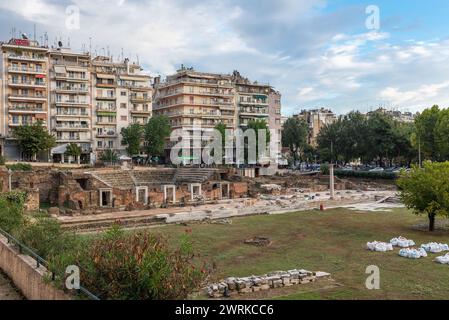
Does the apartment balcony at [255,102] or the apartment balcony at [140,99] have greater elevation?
the apartment balcony at [255,102]

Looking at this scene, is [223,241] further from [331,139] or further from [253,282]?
[331,139]

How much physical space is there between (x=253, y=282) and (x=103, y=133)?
198 feet

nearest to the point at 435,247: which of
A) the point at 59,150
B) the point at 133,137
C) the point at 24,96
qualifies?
the point at 133,137

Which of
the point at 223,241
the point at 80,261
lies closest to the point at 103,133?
the point at 223,241

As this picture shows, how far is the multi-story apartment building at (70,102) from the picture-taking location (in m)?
67.4

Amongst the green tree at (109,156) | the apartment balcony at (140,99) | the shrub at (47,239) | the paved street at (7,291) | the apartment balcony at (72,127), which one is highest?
the apartment balcony at (140,99)

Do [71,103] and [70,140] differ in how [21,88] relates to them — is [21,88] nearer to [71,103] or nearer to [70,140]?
[71,103]

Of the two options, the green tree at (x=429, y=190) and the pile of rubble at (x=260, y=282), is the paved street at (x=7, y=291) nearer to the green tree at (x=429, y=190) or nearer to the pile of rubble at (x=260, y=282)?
the pile of rubble at (x=260, y=282)

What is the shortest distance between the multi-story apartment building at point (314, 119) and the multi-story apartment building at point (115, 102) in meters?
68.0

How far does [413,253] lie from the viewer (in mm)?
21547

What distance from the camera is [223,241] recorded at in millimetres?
26625

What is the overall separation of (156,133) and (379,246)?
49.6 m

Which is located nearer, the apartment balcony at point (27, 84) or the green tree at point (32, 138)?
the green tree at point (32, 138)

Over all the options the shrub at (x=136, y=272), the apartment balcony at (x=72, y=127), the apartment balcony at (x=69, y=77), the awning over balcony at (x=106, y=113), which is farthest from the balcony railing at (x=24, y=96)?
the shrub at (x=136, y=272)
